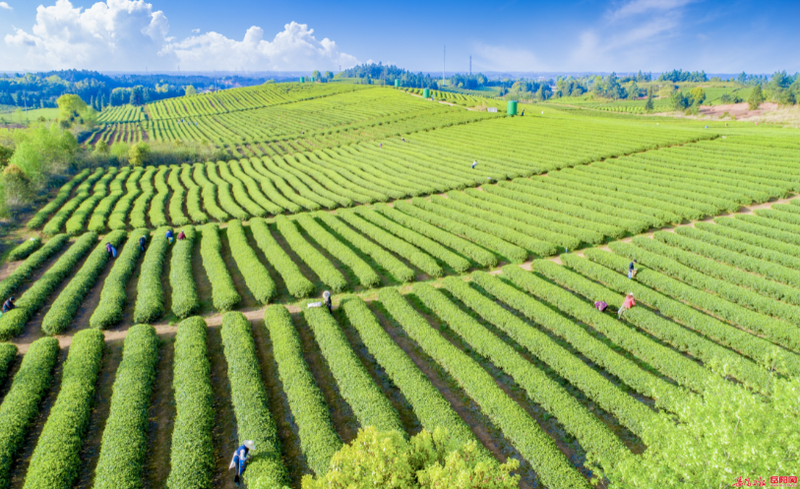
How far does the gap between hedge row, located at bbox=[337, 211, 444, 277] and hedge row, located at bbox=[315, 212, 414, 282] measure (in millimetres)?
956

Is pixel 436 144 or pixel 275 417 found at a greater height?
pixel 436 144

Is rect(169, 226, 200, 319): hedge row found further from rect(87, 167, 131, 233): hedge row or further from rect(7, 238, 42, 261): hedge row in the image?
rect(7, 238, 42, 261): hedge row

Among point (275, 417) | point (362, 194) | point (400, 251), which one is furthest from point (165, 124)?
point (275, 417)

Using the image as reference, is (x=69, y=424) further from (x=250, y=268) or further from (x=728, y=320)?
(x=728, y=320)

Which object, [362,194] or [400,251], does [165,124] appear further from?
[400,251]

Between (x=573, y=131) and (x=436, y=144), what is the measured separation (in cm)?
2520

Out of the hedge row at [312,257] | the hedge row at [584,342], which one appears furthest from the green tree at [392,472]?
the hedge row at [312,257]

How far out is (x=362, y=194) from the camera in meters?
45.9

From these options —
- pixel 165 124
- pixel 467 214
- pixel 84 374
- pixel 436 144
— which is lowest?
pixel 84 374

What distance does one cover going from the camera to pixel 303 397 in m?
15.8

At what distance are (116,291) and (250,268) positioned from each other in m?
8.20

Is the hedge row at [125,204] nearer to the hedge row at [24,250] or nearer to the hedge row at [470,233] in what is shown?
the hedge row at [24,250]

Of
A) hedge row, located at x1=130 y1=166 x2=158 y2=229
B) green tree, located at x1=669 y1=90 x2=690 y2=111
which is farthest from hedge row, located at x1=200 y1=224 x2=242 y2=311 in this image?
green tree, located at x1=669 y1=90 x2=690 y2=111

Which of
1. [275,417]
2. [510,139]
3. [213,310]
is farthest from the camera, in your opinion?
[510,139]
